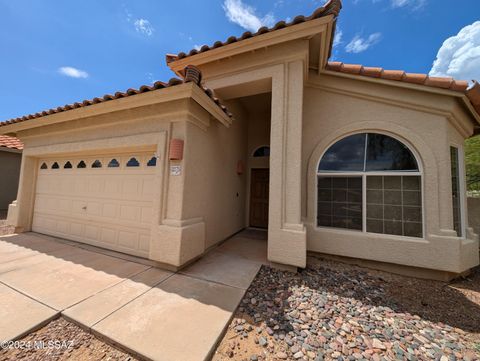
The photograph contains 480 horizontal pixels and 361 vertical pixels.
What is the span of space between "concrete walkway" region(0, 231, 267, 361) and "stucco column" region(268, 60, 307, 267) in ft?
2.61

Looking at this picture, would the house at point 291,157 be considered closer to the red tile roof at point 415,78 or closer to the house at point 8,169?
the red tile roof at point 415,78

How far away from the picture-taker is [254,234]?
6602 mm

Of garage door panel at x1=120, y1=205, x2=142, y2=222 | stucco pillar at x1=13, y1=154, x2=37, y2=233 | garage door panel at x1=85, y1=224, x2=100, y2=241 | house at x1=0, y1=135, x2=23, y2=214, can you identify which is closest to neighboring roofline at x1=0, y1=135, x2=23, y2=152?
house at x1=0, y1=135, x2=23, y2=214

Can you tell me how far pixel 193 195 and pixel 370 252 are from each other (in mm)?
4205

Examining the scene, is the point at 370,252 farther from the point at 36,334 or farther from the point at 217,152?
the point at 36,334

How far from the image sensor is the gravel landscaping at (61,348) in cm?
186

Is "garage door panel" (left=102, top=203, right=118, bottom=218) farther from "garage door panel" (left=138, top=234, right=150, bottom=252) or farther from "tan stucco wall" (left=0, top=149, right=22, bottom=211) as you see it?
"tan stucco wall" (left=0, top=149, right=22, bottom=211)

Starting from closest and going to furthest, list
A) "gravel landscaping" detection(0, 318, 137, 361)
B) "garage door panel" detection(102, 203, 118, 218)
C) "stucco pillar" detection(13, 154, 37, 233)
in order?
"gravel landscaping" detection(0, 318, 137, 361) → "garage door panel" detection(102, 203, 118, 218) → "stucco pillar" detection(13, 154, 37, 233)

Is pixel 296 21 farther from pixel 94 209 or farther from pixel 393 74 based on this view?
pixel 94 209

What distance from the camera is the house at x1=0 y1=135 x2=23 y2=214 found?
30.3 feet

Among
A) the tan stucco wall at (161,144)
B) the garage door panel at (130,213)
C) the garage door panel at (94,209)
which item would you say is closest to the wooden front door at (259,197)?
the tan stucco wall at (161,144)

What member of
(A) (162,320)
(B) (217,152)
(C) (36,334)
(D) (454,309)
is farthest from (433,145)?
(C) (36,334)

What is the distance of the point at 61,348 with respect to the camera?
196 cm

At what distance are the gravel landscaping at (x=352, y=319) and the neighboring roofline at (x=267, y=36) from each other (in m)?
4.93
